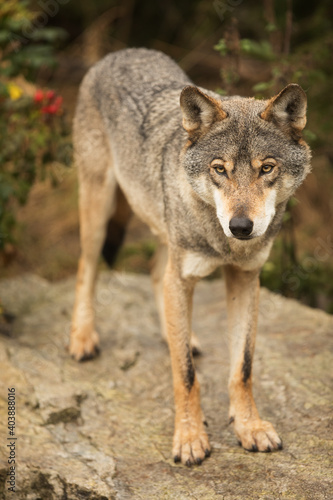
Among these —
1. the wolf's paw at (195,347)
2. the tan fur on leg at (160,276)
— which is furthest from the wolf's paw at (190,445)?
the tan fur on leg at (160,276)

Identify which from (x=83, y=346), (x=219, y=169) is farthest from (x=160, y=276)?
(x=219, y=169)

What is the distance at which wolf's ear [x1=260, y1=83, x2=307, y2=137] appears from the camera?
342 cm

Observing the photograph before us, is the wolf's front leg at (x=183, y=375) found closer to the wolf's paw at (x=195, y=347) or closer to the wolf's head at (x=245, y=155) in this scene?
the wolf's head at (x=245, y=155)

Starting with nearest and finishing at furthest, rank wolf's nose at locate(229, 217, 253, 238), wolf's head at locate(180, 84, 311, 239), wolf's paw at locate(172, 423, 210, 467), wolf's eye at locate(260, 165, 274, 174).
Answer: wolf's nose at locate(229, 217, 253, 238) → wolf's head at locate(180, 84, 311, 239) → wolf's eye at locate(260, 165, 274, 174) → wolf's paw at locate(172, 423, 210, 467)

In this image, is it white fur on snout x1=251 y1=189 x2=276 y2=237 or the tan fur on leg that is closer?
white fur on snout x1=251 y1=189 x2=276 y2=237

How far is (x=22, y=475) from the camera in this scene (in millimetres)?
3648

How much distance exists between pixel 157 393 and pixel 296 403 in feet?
3.73

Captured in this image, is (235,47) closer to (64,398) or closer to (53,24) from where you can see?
(64,398)

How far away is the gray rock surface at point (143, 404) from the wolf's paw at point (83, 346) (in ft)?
0.25

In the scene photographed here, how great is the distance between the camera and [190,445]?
3.82 m

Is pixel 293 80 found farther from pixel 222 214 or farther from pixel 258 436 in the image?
pixel 258 436

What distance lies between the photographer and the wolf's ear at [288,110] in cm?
342

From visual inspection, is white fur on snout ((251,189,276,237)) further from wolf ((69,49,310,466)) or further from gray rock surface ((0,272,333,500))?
gray rock surface ((0,272,333,500))

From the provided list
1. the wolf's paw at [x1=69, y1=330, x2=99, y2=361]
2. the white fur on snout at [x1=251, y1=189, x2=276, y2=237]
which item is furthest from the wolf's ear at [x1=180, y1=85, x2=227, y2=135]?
the wolf's paw at [x1=69, y1=330, x2=99, y2=361]
